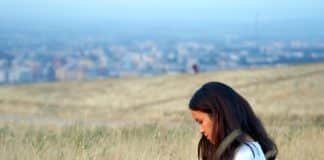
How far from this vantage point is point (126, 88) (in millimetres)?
27891

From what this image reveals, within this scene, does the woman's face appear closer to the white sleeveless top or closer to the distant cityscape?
the white sleeveless top

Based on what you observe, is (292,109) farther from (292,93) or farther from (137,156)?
(137,156)

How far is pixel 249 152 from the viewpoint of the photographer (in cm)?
380

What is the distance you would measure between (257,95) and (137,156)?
16.2 meters

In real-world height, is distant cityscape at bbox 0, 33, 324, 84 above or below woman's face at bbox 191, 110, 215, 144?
below

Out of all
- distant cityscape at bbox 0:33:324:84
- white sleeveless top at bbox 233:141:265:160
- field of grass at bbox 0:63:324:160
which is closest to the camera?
white sleeveless top at bbox 233:141:265:160

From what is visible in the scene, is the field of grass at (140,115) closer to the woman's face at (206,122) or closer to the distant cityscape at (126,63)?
the woman's face at (206,122)

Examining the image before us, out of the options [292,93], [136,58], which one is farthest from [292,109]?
[136,58]

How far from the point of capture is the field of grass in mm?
8328

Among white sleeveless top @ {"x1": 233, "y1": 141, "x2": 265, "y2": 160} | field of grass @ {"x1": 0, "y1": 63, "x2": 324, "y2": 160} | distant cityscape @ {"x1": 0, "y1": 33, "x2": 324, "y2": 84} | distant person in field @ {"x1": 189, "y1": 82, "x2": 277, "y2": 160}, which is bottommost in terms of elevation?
distant cityscape @ {"x1": 0, "y1": 33, "x2": 324, "y2": 84}

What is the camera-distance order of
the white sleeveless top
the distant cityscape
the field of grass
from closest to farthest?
the white sleeveless top
the field of grass
the distant cityscape

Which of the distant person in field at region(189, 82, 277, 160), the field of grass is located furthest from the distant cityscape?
the distant person in field at region(189, 82, 277, 160)

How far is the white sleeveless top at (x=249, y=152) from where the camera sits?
3.79 m

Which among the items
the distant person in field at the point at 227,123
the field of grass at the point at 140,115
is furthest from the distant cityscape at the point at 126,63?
the distant person in field at the point at 227,123
